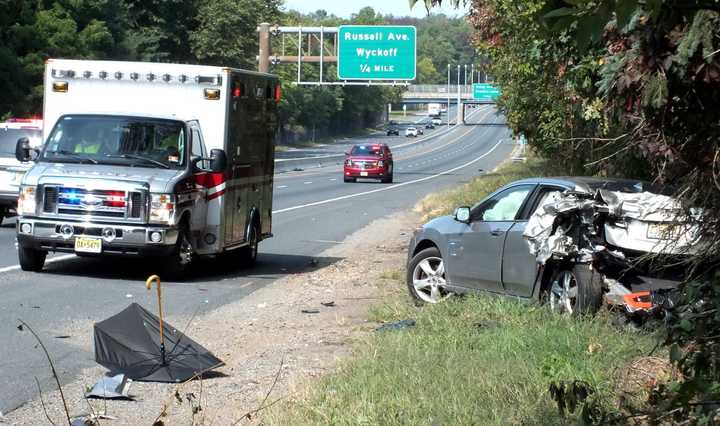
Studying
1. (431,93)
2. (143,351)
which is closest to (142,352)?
(143,351)

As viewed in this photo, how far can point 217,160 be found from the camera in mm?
14602

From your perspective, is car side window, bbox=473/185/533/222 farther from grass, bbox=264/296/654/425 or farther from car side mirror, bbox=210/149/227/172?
car side mirror, bbox=210/149/227/172

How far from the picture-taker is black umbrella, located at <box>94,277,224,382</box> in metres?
8.46

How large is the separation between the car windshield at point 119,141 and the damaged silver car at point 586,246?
5323 mm

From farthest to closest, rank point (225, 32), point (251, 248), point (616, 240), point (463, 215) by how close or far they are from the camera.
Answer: point (225, 32), point (251, 248), point (463, 215), point (616, 240)

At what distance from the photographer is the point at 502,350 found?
27.3ft

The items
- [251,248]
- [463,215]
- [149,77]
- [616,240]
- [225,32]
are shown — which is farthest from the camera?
[225,32]

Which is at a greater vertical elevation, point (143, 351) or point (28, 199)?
point (28, 199)

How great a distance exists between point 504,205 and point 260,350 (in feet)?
9.81

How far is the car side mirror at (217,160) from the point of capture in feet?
47.9

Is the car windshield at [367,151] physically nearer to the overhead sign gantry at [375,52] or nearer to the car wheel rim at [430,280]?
the overhead sign gantry at [375,52]

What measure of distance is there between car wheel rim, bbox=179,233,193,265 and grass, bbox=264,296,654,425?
5.31 m

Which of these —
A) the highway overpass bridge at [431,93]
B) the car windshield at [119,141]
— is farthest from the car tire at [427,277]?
the highway overpass bridge at [431,93]

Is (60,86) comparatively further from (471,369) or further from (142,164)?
(471,369)
